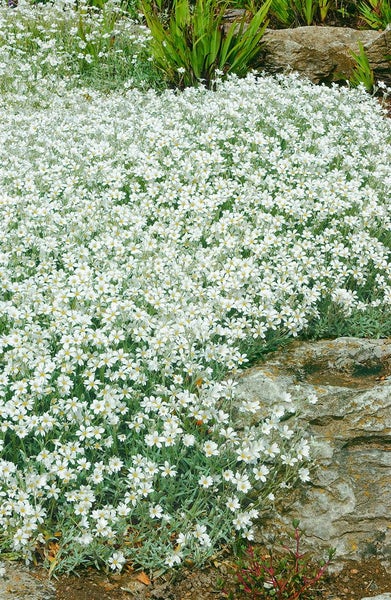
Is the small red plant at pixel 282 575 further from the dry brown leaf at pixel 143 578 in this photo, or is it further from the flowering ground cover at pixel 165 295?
the dry brown leaf at pixel 143 578

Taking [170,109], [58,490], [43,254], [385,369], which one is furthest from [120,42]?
[58,490]

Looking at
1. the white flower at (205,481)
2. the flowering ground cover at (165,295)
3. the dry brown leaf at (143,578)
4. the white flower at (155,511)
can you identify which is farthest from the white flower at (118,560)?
the white flower at (205,481)

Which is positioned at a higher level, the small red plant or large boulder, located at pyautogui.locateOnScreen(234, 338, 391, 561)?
large boulder, located at pyautogui.locateOnScreen(234, 338, 391, 561)

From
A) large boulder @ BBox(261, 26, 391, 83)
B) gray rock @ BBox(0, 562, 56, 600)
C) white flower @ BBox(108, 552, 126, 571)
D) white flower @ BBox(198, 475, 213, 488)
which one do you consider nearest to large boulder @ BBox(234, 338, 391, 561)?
white flower @ BBox(198, 475, 213, 488)

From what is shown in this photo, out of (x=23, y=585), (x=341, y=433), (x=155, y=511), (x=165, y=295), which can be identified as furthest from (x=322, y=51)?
(x=23, y=585)

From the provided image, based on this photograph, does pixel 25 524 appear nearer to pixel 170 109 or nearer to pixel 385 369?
pixel 385 369

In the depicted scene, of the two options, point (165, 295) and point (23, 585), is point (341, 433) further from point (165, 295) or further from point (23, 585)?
point (23, 585)

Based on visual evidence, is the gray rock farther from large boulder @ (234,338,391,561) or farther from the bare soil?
large boulder @ (234,338,391,561)
